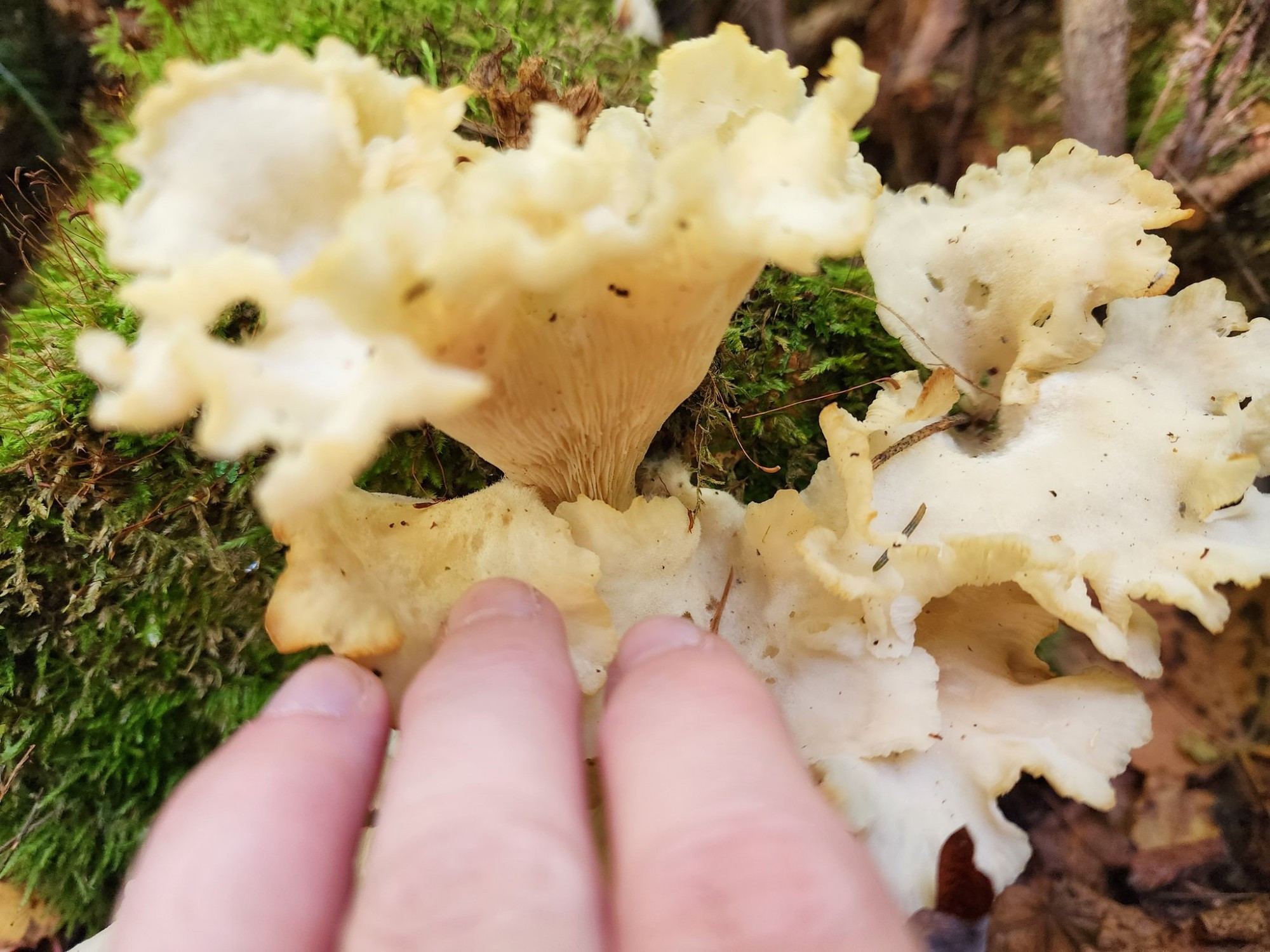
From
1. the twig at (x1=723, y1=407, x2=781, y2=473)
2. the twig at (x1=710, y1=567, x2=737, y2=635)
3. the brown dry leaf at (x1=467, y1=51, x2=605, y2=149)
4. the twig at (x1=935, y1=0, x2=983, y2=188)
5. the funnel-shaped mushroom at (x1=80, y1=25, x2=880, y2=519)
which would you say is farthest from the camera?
the twig at (x1=935, y1=0, x2=983, y2=188)

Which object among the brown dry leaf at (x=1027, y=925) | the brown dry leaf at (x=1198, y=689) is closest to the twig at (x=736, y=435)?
the brown dry leaf at (x=1027, y=925)

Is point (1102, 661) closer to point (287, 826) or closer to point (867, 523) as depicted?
point (867, 523)

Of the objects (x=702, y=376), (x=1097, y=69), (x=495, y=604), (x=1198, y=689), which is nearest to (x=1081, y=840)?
(x=1198, y=689)

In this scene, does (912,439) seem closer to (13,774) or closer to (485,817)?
(485,817)

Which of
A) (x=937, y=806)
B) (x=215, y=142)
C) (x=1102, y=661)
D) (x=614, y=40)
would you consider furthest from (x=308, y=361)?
(x=1102, y=661)

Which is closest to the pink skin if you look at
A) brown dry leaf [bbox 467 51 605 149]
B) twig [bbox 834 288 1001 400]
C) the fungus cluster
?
the fungus cluster

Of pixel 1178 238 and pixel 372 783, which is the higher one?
pixel 1178 238

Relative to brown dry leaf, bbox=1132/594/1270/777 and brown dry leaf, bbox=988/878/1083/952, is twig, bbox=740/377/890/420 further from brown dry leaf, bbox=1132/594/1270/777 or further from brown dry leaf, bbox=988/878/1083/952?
brown dry leaf, bbox=988/878/1083/952
